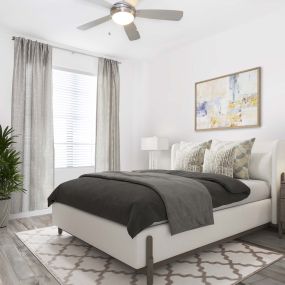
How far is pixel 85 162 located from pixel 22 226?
1.65 m

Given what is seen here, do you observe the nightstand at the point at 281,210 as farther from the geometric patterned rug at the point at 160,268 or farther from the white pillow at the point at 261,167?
the geometric patterned rug at the point at 160,268

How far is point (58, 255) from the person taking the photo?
2.59 meters

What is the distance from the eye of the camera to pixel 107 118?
5098mm

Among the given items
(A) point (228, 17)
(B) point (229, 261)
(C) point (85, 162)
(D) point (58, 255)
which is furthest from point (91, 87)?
(B) point (229, 261)

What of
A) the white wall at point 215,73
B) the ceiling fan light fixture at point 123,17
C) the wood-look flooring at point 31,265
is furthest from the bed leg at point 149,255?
the white wall at point 215,73

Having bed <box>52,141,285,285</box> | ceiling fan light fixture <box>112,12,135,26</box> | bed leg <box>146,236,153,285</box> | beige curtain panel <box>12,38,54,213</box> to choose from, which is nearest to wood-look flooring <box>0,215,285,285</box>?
bed <box>52,141,285,285</box>

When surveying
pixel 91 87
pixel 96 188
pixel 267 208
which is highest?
pixel 91 87

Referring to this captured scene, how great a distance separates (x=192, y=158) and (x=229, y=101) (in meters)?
1.10

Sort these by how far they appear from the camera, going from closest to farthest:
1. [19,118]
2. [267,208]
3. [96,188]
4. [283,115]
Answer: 1. [96,188]
2. [267,208]
3. [283,115]
4. [19,118]

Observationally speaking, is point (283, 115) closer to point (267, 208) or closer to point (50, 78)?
point (267, 208)

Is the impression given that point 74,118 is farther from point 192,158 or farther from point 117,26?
point 192,158

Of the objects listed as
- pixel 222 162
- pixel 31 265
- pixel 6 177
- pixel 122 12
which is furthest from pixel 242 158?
pixel 6 177

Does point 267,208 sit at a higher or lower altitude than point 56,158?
lower

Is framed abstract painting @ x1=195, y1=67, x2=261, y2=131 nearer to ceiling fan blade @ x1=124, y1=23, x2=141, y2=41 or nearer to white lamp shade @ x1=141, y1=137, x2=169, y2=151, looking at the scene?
white lamp shade @ x1=141, y1=137, x2=169, y2=151
